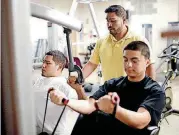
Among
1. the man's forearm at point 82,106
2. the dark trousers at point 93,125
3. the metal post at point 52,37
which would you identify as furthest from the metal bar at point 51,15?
the metal post at point 52,37

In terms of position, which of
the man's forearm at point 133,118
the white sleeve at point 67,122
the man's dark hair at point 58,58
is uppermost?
the man's dark hair at point 58,58

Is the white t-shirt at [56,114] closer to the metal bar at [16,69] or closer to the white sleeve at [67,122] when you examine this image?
the white sleeve at [67,122]

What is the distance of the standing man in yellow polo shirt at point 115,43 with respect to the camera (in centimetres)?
212

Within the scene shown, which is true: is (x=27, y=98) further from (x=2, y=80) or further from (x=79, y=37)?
(x=79, y=37)

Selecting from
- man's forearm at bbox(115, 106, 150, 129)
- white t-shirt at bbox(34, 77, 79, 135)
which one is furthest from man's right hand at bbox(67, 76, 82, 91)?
man's forearm at bbox(115, 106, 150, 129)

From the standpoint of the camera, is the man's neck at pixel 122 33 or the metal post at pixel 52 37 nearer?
the man's neck at pixel 122 33

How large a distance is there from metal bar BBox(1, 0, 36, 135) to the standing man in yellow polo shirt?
1.71 meters

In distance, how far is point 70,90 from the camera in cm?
161

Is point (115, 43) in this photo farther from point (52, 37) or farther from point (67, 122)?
point (67, 122)

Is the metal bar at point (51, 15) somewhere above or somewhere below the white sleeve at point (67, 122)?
above

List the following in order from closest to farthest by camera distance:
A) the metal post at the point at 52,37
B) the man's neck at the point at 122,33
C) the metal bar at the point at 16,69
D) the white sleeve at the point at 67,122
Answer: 1. the metal bar at the point at 16,69
2. the white sleeve at the point at 67,122
3. the man's neck at the point at 122,33
4. the metal post at the point at 52,37

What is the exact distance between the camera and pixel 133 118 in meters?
1.26

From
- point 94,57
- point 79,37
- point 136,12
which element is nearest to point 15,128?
point 94,57

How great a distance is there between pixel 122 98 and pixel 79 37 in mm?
8065
